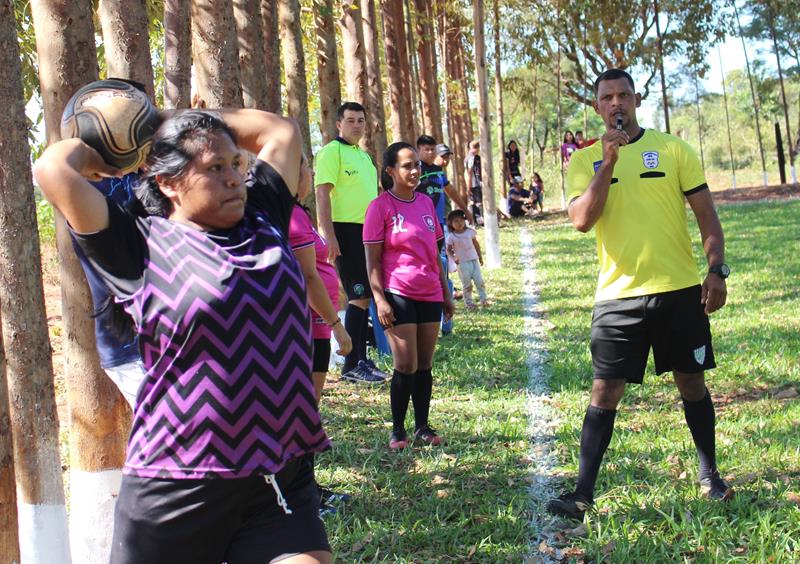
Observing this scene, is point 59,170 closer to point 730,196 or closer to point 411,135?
point 411,135

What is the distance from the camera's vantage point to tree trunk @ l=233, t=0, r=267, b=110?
8203 millimetres

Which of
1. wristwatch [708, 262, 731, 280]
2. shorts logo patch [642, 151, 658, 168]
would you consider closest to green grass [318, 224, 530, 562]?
wristwatch [708, 262, 731, 280]

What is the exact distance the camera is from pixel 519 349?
1006 cm

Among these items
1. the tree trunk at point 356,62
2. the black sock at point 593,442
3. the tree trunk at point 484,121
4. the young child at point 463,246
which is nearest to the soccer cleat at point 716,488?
the black sock at point 593,442

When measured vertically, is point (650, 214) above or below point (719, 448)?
above

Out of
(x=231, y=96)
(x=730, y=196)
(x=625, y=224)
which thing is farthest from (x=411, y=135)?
(x=730, y=196)

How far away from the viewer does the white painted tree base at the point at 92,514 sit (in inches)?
178

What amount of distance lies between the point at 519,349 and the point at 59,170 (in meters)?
7.67

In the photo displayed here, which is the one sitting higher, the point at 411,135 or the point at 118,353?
the point at 411,135

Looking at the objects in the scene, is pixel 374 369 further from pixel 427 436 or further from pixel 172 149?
pixel 172 149

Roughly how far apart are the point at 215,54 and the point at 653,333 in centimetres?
354

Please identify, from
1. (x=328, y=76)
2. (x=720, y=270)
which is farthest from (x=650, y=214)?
(x=328, y=76)

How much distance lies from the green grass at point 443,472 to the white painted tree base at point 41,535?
1298 mm

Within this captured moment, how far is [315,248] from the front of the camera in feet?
19.5
